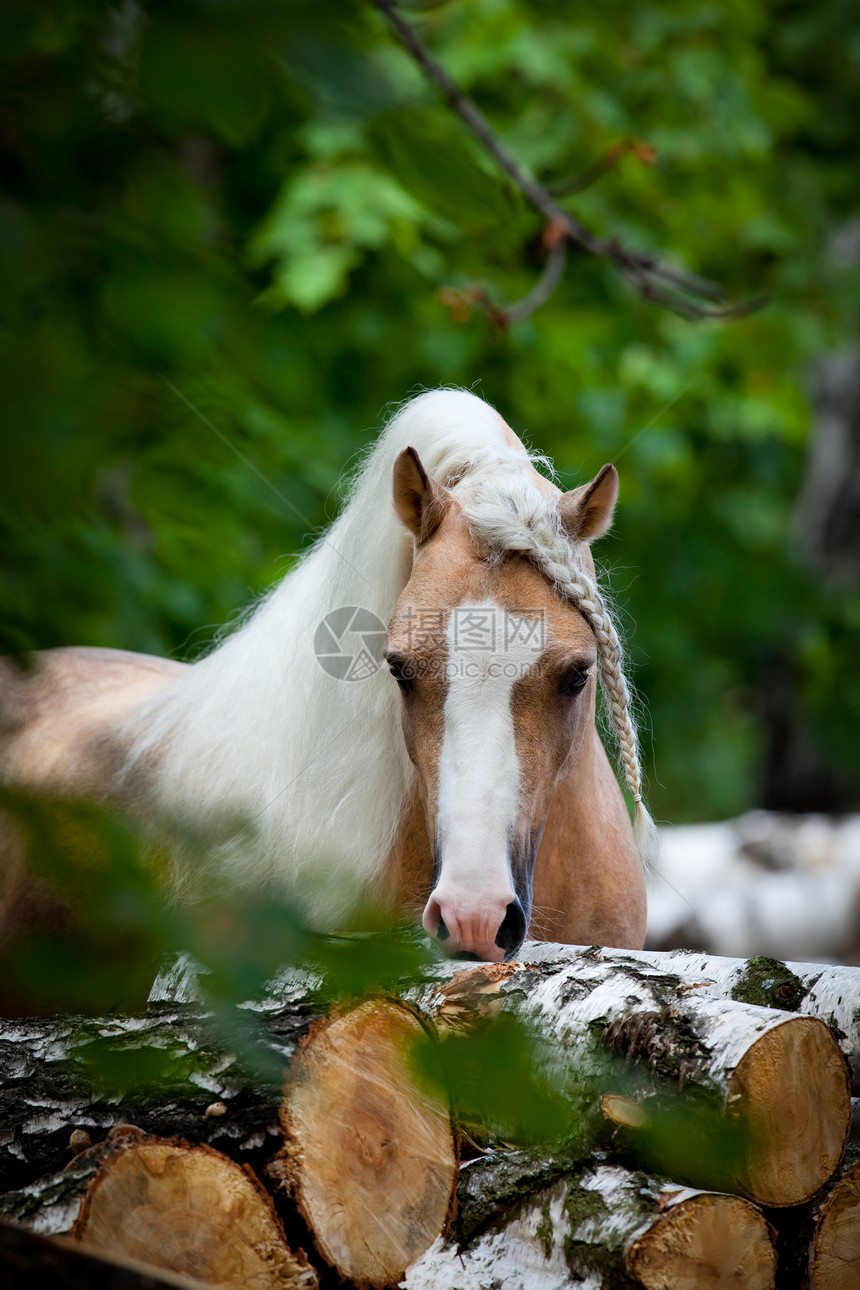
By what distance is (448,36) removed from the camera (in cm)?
479

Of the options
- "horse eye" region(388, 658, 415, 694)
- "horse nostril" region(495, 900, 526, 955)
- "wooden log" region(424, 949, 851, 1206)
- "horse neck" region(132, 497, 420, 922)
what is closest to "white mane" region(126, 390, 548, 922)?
"horse neck" region(132, 497, 420, 922)

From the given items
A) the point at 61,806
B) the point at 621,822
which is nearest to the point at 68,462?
the point at 61,806

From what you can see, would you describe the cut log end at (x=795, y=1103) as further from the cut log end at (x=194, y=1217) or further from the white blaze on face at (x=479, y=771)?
the cut log end at (x=194, y=1217)

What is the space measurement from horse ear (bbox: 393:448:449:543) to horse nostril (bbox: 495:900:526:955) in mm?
765

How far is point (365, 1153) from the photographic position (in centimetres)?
146

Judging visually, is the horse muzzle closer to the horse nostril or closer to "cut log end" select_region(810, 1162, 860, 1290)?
the horse nostril

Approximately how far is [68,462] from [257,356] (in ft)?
1.01

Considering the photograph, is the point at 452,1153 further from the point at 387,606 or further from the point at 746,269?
the point at 746,269

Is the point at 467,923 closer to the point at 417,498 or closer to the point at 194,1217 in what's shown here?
the point at 194,1217

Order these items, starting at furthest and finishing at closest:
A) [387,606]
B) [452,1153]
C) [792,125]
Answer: [792,125]
[387,606]
[452,1153]

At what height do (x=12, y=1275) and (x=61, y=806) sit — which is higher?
(x=61, y=806)

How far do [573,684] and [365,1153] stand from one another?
910 millimetres

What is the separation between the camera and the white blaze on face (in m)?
1.70

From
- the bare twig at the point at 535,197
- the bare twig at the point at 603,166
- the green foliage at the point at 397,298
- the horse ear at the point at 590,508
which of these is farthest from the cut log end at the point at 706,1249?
the bare twig at the point at 603,166
